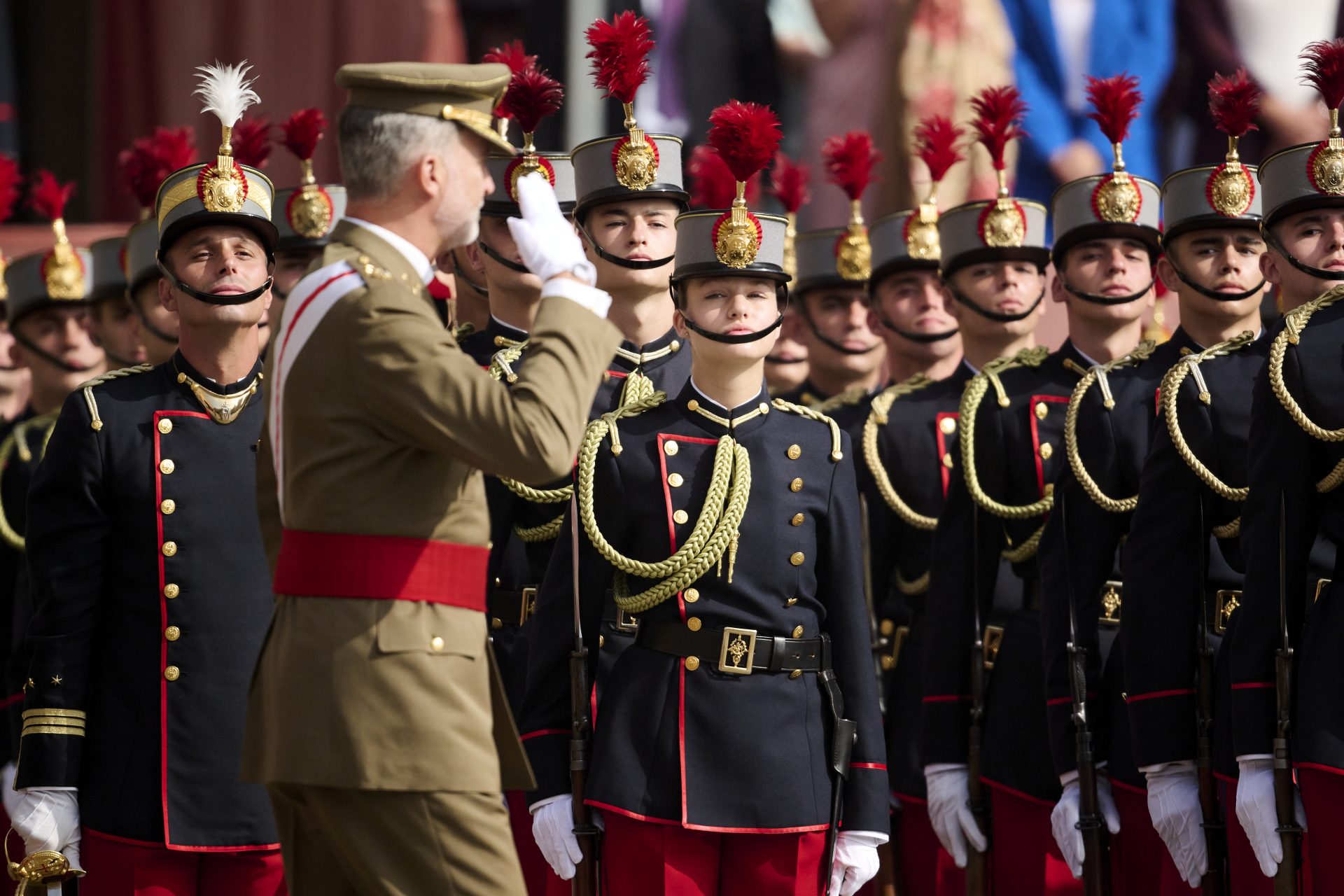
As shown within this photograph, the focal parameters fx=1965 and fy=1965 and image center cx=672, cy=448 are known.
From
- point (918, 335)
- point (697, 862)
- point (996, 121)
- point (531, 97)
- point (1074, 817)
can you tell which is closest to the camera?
point (697, 862)

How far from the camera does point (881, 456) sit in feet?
22.0

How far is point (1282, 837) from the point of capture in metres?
4.23

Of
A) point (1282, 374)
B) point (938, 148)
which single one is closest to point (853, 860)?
point (1282, 374)

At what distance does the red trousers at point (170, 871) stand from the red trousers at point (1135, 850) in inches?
89.6

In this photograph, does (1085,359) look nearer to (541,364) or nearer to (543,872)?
(543,872)

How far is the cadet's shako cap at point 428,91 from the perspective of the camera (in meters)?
3.44

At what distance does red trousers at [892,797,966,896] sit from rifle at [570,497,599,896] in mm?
2037

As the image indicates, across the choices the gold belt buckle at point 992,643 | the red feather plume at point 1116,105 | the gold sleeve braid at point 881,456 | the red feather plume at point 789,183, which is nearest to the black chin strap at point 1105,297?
the red feather plume at point 1116,105

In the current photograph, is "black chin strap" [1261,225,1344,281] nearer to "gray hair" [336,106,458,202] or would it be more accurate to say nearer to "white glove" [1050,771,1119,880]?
"white glove" [1050,771,1119,880]

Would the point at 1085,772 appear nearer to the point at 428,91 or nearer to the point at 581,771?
the point at 581,771

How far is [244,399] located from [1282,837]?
2.65m

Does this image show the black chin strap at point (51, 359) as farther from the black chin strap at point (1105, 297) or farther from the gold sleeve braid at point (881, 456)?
the black chin strap at point (1105, 297)

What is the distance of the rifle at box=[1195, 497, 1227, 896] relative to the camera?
479cm

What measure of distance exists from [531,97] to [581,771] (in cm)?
193
